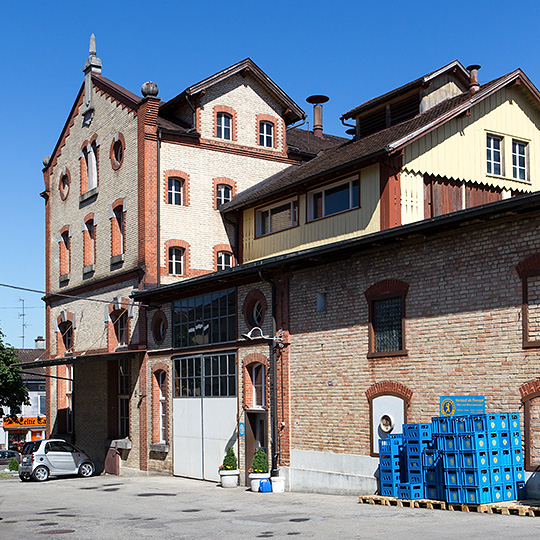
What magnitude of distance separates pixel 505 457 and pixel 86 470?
19106 millimetres

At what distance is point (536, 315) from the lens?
15578 millimetres

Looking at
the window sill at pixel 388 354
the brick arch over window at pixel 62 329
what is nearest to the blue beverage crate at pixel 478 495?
the window sill at pixel 388 354

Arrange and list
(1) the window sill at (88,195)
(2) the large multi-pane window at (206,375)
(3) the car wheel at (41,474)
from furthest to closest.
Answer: (1) the window sill at (88,195)
(3) the car wheel at (41,474)
(2) the large multi-pane window at (206,375)

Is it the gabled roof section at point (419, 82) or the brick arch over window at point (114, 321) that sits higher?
the gabled roof section at point (419, 82)

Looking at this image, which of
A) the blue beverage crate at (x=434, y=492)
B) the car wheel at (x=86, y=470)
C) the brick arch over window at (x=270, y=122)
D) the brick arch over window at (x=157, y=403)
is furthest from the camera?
the brick arch over window at (x=270, y=122)

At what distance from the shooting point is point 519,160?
26453 mm

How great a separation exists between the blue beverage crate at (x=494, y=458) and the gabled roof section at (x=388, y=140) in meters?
10.4

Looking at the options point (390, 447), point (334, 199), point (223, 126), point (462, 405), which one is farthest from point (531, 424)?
point (223, 126)

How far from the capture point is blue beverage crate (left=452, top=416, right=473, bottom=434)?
15.4 metres

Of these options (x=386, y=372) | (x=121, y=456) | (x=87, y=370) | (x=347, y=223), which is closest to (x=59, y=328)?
(x=87, y=370)

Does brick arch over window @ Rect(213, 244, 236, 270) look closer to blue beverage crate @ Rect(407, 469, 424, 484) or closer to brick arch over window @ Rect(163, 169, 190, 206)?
brick arch over window @ Rect(163, 169, 190, 206)

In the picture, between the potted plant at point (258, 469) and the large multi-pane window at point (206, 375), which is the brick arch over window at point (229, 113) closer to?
the large multi-pane window at point (206, 375)

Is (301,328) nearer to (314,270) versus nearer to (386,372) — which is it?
(314,270)

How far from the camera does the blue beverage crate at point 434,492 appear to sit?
1608cm
